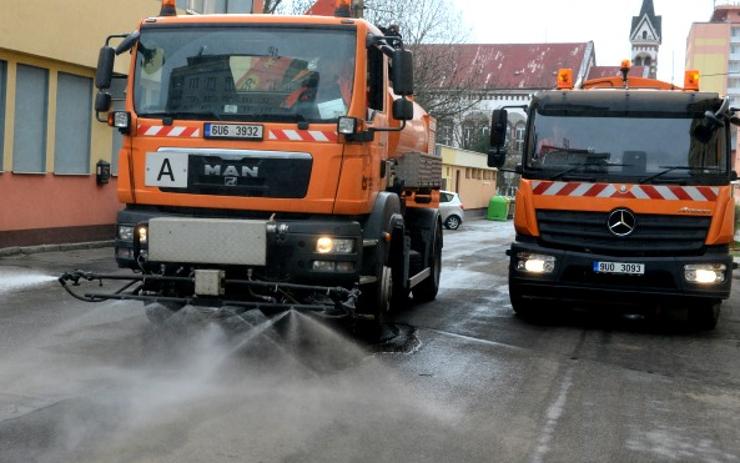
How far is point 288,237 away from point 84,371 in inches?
74.3

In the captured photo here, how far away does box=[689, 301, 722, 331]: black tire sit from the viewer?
1092 centimetres

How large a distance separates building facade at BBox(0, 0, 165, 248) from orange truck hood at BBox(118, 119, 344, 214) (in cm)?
799

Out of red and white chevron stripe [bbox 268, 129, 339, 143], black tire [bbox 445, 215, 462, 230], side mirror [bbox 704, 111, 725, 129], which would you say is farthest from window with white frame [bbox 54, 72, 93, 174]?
black tire [bbox 445, 215, 462, 230]

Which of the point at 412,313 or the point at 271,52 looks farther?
the point at 412,313

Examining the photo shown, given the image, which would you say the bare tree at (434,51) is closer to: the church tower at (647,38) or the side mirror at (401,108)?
the side mirror at (401,108)

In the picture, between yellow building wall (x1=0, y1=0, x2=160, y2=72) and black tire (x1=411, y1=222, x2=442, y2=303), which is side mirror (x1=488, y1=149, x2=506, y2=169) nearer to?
black tire (x1=411, y1=222, x2=442, y2=303)

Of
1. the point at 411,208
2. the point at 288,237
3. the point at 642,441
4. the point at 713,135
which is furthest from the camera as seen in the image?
the point at 411,208

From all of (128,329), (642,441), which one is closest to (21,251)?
(128,329)

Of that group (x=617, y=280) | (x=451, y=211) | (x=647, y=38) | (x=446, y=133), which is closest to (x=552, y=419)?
(x=617, y=280)

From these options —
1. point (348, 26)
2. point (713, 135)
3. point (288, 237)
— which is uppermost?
point (348, 26)

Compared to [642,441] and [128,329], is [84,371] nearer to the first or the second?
[128,329]

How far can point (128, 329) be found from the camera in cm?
948

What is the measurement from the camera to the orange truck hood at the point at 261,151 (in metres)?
8.00

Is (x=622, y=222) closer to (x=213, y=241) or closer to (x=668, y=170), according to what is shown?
(x=668, y=170)
